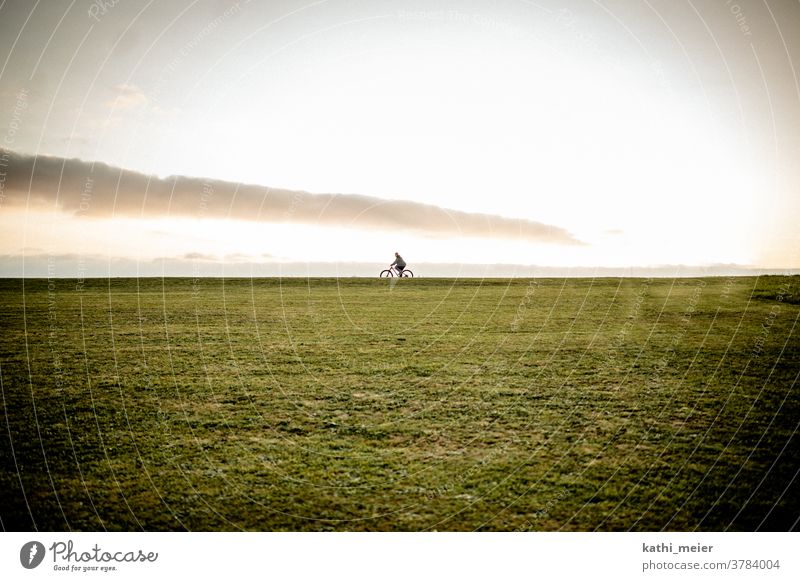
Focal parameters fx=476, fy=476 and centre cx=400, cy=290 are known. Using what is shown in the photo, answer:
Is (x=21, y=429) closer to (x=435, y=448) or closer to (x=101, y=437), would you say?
(x=101, y=437)

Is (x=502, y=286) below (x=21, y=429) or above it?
above

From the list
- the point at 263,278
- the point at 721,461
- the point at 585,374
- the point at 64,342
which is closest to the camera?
the point at 721,461

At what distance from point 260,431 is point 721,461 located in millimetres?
7178

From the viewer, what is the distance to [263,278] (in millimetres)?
32438

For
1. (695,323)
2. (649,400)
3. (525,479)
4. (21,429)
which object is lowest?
(21,429)

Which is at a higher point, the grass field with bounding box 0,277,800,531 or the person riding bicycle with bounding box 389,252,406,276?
the person riding bicycle with bounding box 389,252,406,276

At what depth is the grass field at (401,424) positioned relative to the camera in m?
5.95

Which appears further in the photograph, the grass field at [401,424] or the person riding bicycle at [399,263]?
the person riding bicycle at [399,263]

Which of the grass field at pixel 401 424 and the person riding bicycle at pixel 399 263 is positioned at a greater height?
the person riding bicycle at pixel 399 263

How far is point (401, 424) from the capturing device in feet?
27.1

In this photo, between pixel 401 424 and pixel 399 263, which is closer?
pixel 401 424

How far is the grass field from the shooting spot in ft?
19.5

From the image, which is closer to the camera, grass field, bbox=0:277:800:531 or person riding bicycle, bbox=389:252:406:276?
grass field, bbox=0:277:800:531

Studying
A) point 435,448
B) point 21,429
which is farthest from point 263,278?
point 435,448
